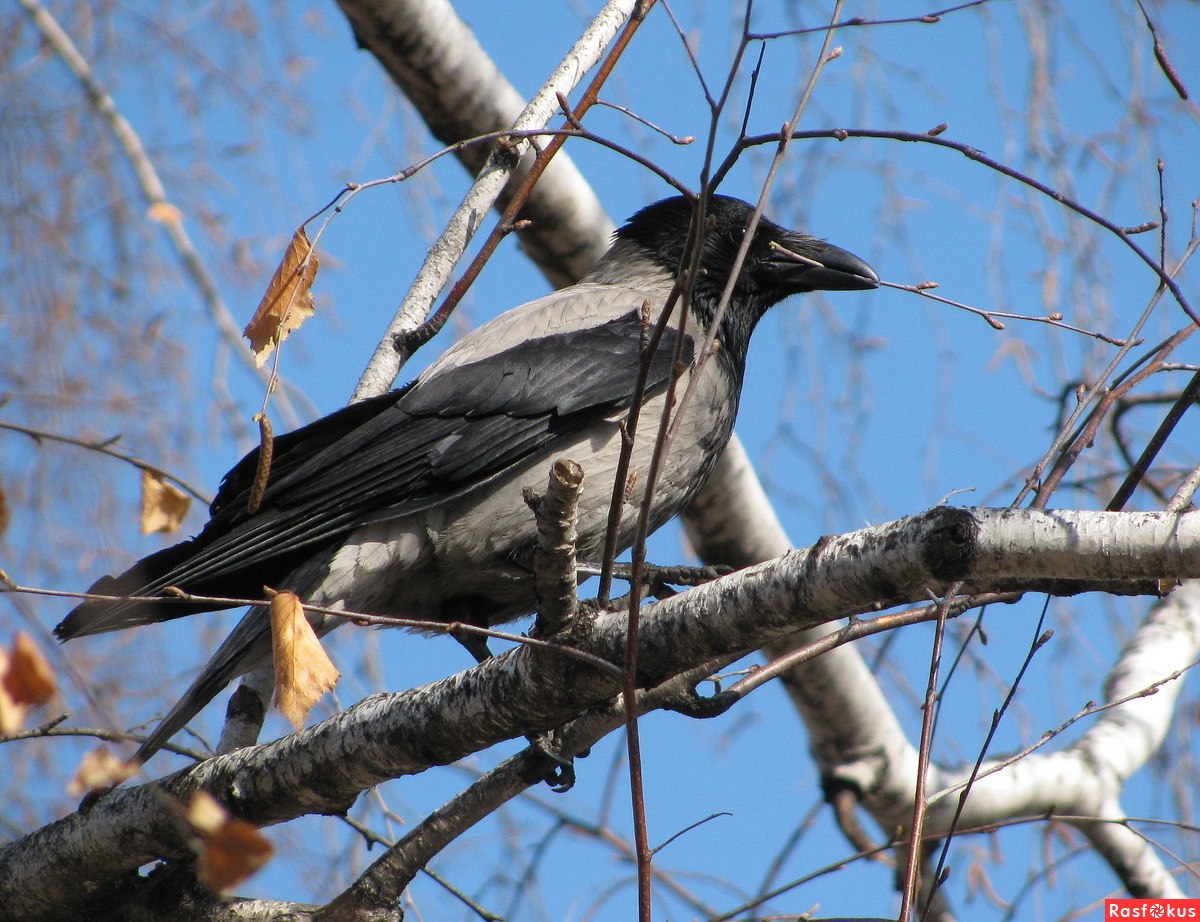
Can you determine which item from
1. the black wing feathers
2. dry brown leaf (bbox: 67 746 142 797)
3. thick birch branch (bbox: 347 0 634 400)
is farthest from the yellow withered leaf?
thick birch branch (bbox: 347 0 634 400)

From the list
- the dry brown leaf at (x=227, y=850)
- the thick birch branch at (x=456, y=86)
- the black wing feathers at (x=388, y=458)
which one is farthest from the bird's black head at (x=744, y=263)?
the dry brown leaf at (x=227, y=850)

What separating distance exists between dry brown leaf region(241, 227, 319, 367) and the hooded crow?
1000 mm

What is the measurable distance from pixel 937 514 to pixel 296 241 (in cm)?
146

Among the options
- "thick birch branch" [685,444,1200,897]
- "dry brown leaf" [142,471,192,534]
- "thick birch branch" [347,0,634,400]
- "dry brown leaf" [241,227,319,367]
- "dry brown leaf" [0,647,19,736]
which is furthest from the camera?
"thick birch branch" [685,444,1200,897]

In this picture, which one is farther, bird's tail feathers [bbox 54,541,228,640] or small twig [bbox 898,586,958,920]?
bird's tail feathers [bbox 54,541,228,640]

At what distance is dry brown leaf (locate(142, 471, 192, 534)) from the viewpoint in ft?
11.0

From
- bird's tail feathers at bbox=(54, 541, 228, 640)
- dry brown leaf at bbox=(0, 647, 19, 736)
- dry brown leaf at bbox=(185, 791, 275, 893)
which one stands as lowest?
dry brown leaf at bbox=(185, 791, 275, 893)

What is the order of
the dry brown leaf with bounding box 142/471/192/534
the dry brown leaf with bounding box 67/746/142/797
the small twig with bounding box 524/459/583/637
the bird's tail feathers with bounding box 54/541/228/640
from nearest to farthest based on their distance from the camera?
the dry brown leaf with bounding box 67/746/142/797 < the small twig with bounding box 524/459/583/637 < the bird's tail feathers with bounding box 54/541/228/640 < the dry brown leaf with bounding box 142/471/192/534

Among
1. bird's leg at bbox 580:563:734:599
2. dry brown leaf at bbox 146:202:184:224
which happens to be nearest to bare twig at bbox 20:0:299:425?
dry brown leaf at bbox 146:202:184:224

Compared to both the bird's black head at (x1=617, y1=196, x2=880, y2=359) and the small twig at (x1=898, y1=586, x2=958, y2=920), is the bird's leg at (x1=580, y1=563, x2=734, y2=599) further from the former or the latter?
the bird's black head at (x1=617, y1=196, x2=880, y2=359)

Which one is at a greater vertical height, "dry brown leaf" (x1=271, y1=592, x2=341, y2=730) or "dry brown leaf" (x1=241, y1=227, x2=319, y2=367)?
"dry brown leaf" (x1=241, y1=227, x2=319, y2=367)

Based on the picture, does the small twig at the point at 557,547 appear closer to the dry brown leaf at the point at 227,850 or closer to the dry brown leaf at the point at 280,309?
the dry brown leaf at the point at 280,309

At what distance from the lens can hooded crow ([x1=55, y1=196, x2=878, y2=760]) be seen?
342cm

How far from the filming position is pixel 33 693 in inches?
57.4
